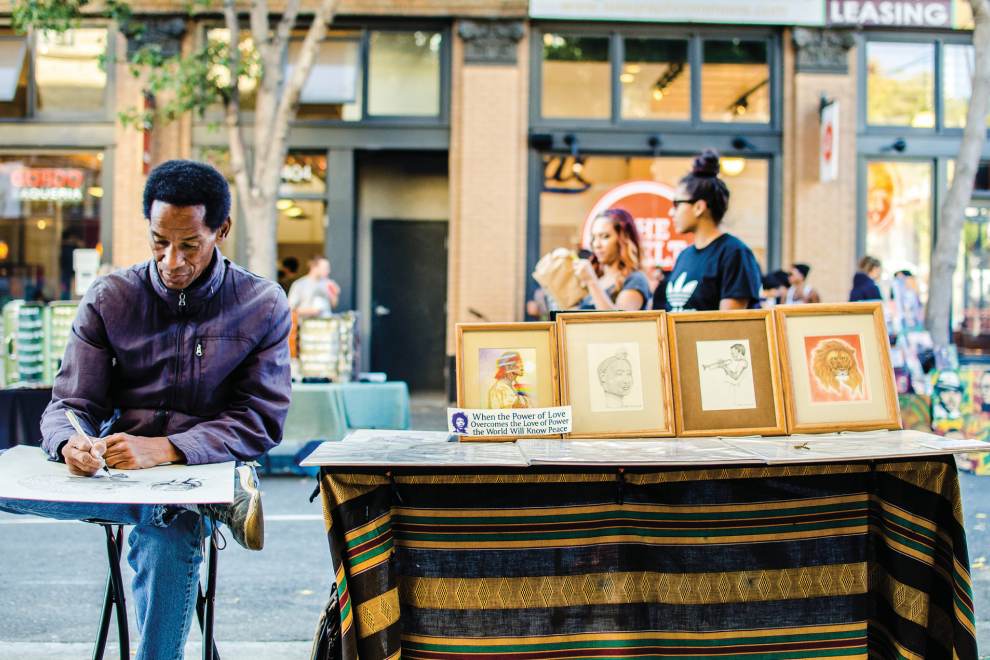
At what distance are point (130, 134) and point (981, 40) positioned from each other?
1077cm

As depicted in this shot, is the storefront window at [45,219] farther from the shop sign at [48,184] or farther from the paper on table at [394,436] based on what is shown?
the paper on table at [394,436]

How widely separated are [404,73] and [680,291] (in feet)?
31.4

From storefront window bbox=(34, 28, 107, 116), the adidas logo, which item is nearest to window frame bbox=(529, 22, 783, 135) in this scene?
storefront window bbox=(34, 28, 107, 116)

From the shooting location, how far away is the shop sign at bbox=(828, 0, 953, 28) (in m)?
13.0

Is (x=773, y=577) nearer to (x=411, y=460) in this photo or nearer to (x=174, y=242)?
(x=411, y=460)

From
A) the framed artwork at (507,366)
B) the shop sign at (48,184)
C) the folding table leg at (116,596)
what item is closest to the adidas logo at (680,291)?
the framed artwork at (507,366)

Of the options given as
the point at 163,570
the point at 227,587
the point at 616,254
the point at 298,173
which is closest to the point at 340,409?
the point at 227,587

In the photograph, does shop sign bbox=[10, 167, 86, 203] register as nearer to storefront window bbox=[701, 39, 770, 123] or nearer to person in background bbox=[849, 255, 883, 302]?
storefront window bbox=[701, 39, 770, 123]

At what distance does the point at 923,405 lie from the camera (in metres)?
→ 9.41

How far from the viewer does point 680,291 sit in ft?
15.1

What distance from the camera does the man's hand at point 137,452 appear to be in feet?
9.12

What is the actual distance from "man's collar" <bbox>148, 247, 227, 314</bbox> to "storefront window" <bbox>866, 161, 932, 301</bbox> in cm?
1213

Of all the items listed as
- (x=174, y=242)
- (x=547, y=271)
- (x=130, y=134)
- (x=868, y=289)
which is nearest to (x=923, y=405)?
(x=868, y=289)

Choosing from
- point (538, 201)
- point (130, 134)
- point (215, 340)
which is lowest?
point (215, 340)
